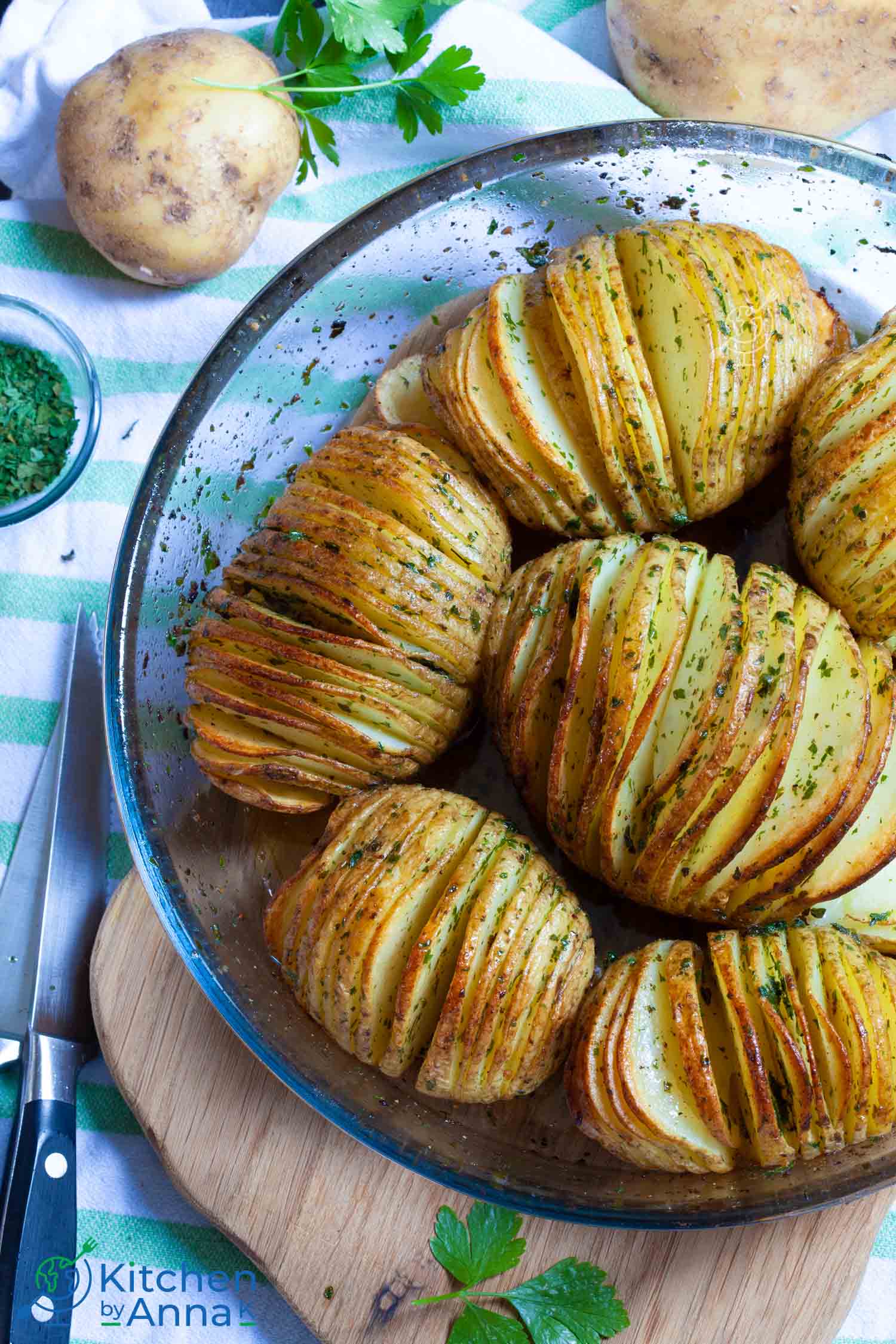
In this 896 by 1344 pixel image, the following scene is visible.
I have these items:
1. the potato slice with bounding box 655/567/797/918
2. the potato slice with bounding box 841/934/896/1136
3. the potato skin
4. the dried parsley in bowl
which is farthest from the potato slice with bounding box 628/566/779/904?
the dried parsley in bowl

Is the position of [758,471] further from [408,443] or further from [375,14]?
[375,14]

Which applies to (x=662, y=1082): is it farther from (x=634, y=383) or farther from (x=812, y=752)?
(x=634, y=383)

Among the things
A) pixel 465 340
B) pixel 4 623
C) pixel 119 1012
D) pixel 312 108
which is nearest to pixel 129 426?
pixel 4 623

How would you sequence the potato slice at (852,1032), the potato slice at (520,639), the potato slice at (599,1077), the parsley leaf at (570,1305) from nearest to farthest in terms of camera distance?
the potato slice at (852,1032)
the potato slice at (599,1077)
the potato slice at (520,639)
the parsley leaf at (570,1305)

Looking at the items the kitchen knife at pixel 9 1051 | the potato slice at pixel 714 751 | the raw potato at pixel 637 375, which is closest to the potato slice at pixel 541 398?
the raw potato at pixel 637 375

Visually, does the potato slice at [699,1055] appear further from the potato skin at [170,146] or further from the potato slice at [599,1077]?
the potato skin at [170,146]

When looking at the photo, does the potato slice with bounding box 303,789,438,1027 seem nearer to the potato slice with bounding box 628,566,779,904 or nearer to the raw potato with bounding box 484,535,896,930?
the raw potato with bounding box 484,535,896,930

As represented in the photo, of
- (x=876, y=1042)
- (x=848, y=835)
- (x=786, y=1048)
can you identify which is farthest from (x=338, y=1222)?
(x=848, y=835)
